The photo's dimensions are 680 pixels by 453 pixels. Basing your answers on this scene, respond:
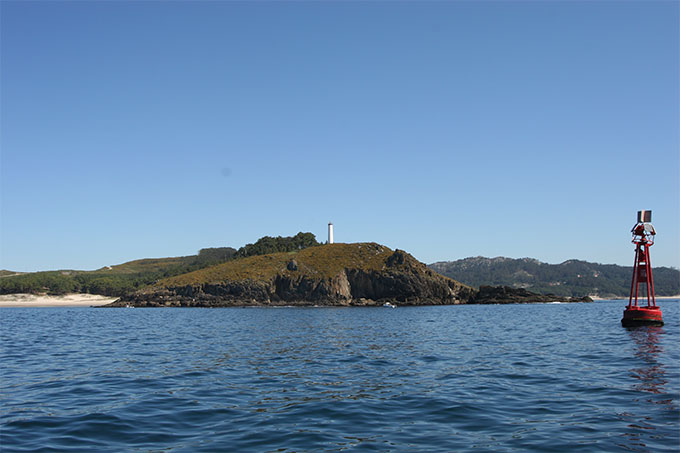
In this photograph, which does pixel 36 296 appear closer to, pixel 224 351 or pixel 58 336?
pixel 58 336

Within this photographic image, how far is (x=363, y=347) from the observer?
3406 centimetres

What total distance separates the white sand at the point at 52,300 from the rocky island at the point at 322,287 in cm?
2490

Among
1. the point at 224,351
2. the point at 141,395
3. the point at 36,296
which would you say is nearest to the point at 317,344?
the point at 224,351

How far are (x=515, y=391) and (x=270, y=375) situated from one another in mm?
10648

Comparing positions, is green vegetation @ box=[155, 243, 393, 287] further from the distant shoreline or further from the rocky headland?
the distant shoreline

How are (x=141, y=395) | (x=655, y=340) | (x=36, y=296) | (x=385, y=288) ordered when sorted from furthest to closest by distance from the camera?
(x=36, y=296), (x=385, y=288), (x=655, y=340), (x=141, y=395)

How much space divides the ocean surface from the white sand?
161696mm

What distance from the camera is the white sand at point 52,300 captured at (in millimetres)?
171875

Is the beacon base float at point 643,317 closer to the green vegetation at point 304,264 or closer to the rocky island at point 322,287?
the rocky island at point 322,287

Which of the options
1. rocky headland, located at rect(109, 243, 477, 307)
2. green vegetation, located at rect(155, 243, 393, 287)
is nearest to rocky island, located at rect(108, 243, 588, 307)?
rocky headland, located at rect(109, 243, 477, 307)

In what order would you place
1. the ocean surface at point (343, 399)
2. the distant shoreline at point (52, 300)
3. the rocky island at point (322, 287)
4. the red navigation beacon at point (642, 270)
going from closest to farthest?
the ocean surface at point (343, 399) < the red navigation beacon at point (642, 270) < the rocky island at point (322, 287) < the distant shoreline at point (52, 300)

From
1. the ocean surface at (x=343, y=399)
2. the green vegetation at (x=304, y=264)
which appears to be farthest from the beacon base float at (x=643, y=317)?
the green vegetation at (x=304, y=264)

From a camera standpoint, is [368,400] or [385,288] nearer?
[368,400]

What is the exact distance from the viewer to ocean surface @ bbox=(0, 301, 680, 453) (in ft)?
41.2
